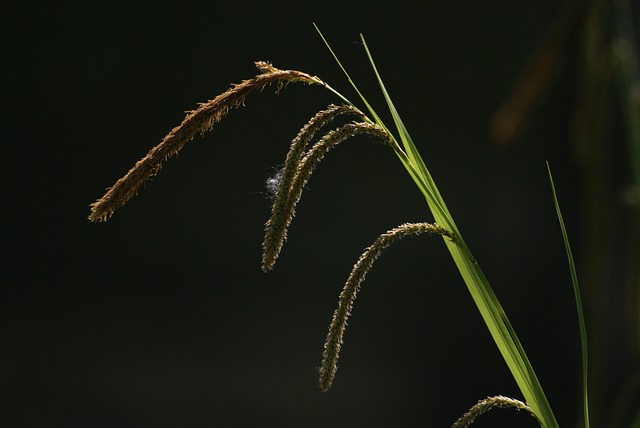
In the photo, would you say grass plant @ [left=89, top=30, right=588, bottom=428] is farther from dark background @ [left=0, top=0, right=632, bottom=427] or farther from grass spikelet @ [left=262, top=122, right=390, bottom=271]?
dark background @ [left=0, top=0, right=632, bottom=427]

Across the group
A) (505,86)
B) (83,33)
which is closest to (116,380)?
(83,33)

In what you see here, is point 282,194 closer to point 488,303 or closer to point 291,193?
point 291,193

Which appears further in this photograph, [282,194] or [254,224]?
[254,224]

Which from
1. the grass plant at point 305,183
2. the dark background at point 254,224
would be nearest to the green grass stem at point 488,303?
the grass plant at point 305,183

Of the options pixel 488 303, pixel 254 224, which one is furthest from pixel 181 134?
pixel 254 224

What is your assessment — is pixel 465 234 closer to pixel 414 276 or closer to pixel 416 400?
pixel 414 276

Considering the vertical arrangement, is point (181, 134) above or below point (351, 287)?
above

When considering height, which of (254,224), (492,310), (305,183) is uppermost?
(305,183)
